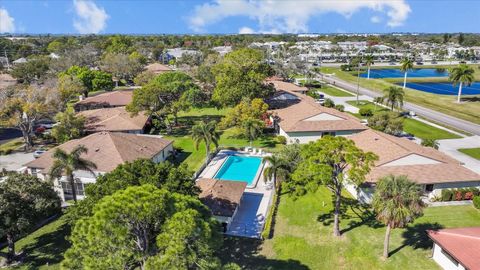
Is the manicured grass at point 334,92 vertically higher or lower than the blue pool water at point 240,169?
higher

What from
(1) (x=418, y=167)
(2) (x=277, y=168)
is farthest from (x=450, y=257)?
(2) (x=277, y=168)

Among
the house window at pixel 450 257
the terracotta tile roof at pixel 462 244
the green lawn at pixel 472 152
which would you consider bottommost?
the house window at pixel 450 257

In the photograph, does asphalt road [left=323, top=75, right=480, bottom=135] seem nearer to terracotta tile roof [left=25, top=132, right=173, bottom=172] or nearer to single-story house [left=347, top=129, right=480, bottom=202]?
single-story house [left=347, top=129, right=480, bottom=202]

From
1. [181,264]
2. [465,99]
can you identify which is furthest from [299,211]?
[465,99]

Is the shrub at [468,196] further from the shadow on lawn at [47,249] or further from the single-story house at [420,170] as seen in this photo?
the shadow on lawn at [47,249]

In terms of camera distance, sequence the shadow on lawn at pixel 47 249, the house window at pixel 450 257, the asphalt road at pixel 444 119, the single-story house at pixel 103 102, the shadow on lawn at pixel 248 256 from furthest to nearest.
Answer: the single-story house at pixel 103 102 → the asphalt road at pixel 444 119 → the shadow on lawn at pixel 47 249 → the shadow on lawn at pixel 248 256 → the house window at pixel 450 257

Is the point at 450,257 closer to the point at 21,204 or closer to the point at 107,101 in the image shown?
the point at 21,204

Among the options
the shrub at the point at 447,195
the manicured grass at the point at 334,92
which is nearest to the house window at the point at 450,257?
the shrub at the point at 447,195

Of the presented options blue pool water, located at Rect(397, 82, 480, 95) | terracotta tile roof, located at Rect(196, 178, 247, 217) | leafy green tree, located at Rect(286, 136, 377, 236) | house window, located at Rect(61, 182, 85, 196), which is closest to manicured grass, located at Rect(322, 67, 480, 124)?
blue pool water, located at Rect(397, 82, 480, 95)
